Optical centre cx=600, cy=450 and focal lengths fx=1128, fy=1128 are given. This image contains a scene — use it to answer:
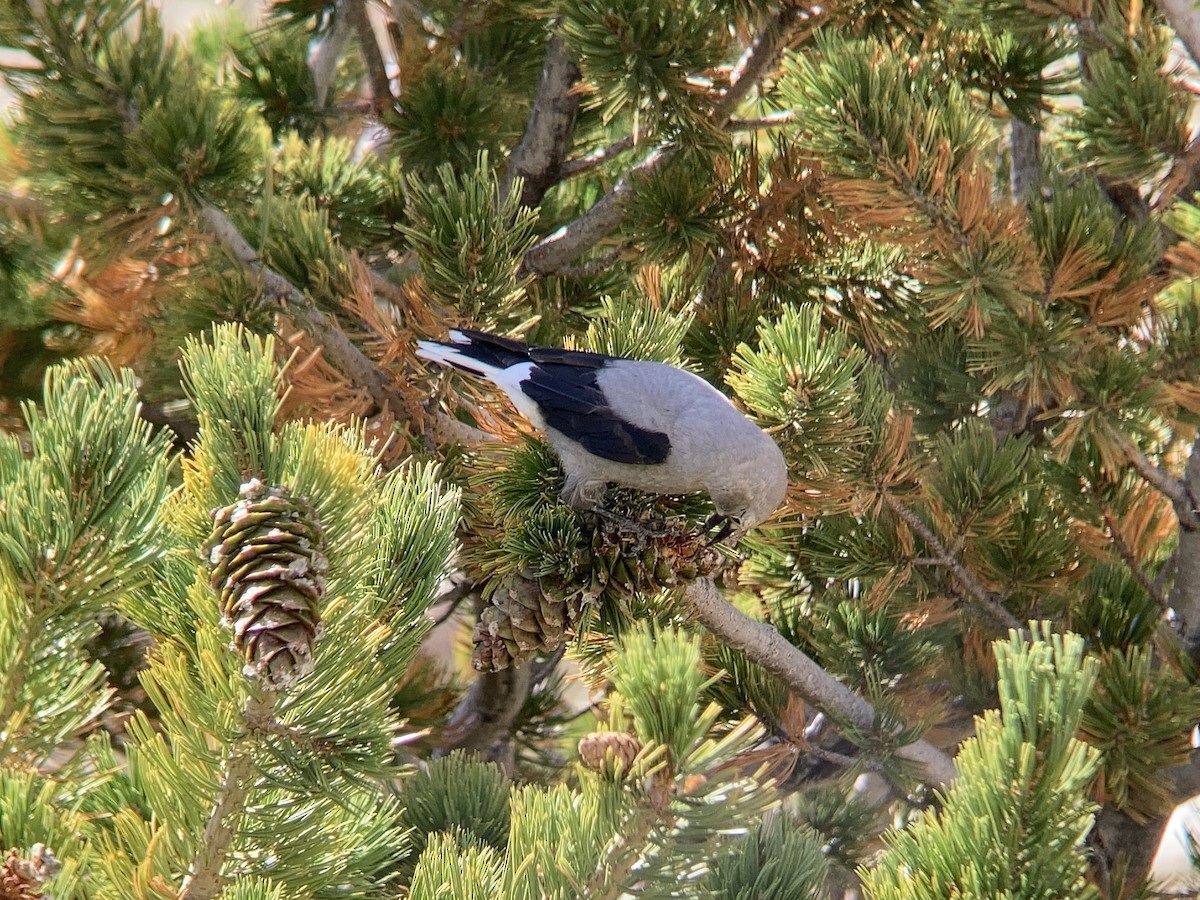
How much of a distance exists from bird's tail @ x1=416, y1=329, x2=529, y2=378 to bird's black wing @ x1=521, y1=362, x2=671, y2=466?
6 centimetres

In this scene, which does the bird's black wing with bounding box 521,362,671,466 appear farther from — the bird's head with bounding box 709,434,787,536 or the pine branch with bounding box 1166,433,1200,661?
the pine branch with bounding box 1166,433,1200,661

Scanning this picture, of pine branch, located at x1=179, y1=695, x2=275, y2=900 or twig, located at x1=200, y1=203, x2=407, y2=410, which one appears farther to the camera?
twig, located at x1=200, y1=203, x2=407, y2=410

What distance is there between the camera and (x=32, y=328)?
2.58m

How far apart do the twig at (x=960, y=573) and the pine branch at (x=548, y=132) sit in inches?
43.4

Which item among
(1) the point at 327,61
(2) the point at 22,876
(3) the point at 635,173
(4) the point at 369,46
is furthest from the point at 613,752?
(1) the point at 327,61

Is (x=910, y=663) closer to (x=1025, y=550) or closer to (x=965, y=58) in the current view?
(x=1025, y=550)

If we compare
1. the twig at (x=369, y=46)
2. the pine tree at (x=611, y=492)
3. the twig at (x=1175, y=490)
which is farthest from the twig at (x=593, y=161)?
the twig at (x=1175, y=490)

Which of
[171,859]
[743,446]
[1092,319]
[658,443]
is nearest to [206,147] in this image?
[658,443]

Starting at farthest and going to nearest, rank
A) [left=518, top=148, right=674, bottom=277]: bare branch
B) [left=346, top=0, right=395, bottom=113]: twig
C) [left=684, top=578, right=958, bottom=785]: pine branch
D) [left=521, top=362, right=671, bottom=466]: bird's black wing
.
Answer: [left=346, top=0, right=395, bottom=113]: twig, [left=518, top=148, right=674, bottom=277]: bare branch, [left=521, top=362, right=671, bottom=466]: bird's black wing, [left=684, top=578, right=958, bottom=785]: pine branch

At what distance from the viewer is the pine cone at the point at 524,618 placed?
4.89 feet

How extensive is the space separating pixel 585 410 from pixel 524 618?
0.44 m

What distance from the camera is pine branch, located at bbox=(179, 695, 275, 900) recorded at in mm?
1006

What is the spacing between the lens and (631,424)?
1774 millimetres

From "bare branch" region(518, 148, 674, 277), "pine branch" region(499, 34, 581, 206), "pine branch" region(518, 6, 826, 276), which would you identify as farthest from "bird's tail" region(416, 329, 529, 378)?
"pine branch" region(499, 34, 581, 206)
